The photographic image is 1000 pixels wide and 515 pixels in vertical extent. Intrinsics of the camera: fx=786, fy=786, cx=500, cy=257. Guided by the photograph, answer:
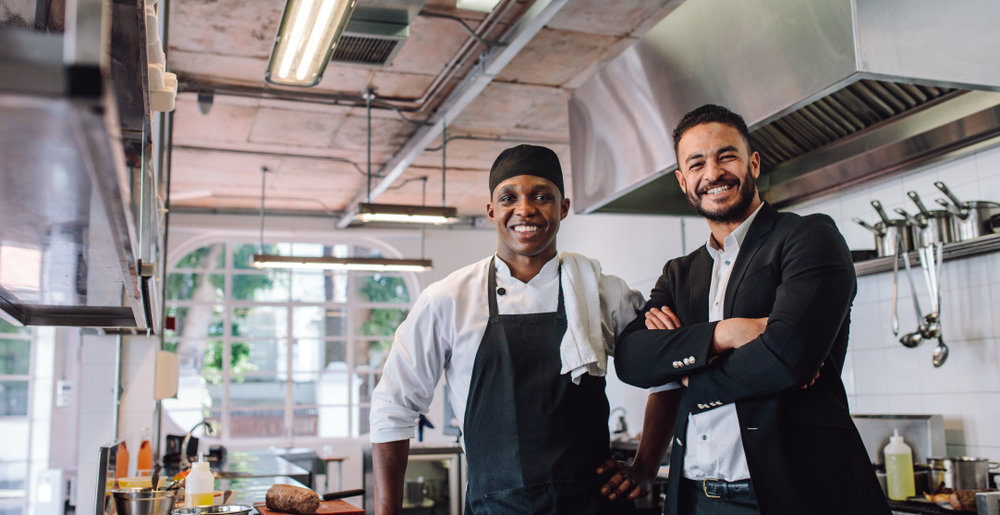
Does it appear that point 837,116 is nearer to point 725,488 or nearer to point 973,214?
point 973,214

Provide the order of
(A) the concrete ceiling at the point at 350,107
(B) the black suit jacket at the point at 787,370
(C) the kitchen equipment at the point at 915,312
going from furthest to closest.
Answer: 1. (A) the concrete ceiling at the point at 350,107
2. (C) the kitchen equipment at the point at 915,312
3. (B) the black suit jacket at the point at 787,370

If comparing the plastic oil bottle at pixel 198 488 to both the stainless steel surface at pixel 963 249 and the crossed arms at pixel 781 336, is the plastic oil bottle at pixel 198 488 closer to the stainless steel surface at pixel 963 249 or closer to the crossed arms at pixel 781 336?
the crossed arms at pixel 781 336

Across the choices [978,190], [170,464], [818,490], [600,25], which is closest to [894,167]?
[978,190]

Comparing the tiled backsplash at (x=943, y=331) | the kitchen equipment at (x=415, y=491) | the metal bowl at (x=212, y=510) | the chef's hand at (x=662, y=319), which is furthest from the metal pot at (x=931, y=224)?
the kitchen equipment at (x=415, y=491)

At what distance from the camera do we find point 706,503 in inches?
65.3

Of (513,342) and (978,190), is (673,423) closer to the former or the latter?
(513,342)

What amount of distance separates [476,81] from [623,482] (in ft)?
11.0

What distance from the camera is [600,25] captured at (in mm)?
4465

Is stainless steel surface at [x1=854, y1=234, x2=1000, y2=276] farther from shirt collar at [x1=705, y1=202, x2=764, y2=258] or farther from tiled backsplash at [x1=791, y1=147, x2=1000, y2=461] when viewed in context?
shirt collar at [x1=705, y1=202, x2=764, y2=258]

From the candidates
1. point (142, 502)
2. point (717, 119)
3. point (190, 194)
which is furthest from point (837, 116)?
point (190, 194)

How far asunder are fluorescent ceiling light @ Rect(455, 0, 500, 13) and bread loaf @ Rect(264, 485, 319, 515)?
2628 mm

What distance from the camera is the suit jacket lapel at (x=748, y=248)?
1.71m

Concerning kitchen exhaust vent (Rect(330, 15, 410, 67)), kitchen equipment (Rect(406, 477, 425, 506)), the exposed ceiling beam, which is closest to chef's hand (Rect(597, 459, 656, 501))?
the exposed ceiling beam

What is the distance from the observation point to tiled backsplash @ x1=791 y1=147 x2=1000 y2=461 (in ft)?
10.6
